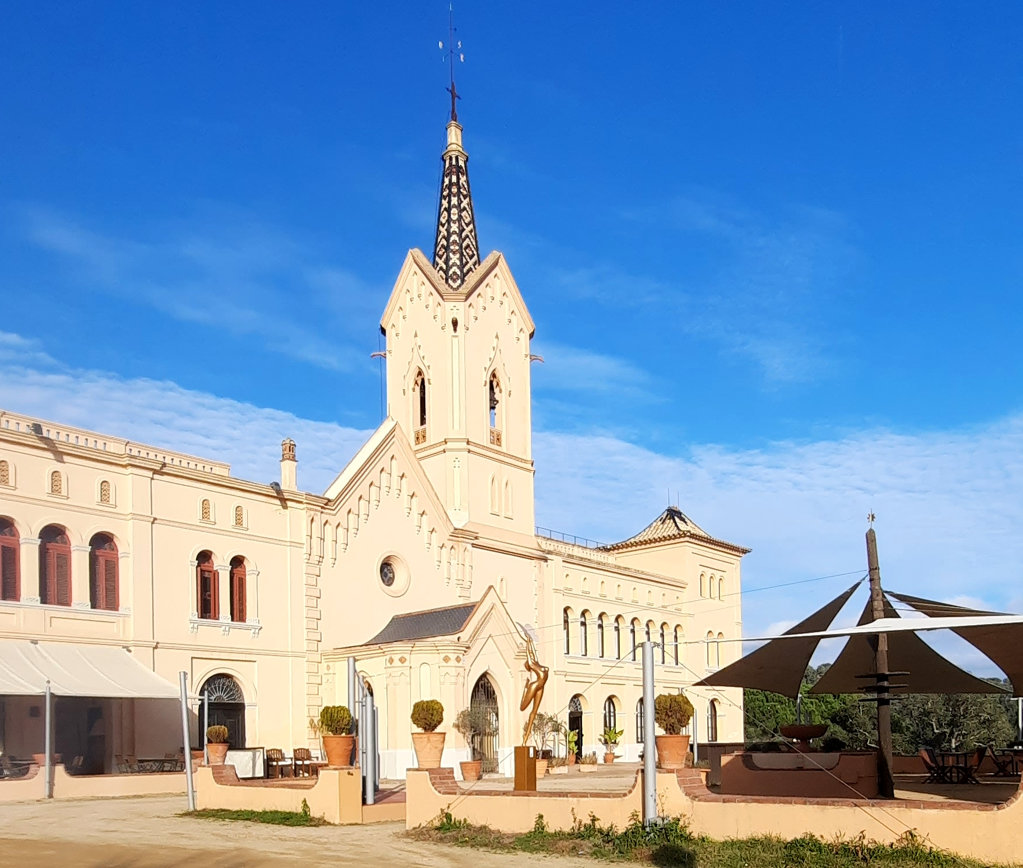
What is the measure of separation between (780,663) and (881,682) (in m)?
4.37

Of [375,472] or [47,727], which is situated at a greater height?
[375,472]

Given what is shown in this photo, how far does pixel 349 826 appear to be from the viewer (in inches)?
795

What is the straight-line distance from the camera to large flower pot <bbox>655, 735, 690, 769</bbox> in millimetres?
17750

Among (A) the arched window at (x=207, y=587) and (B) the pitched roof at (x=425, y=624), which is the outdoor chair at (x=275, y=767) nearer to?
(A) the arched window at (x=207, y=587)

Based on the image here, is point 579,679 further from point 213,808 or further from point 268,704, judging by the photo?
point 213,808

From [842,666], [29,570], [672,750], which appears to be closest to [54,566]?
[29,570]

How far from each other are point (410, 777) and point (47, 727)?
1039 centimetres

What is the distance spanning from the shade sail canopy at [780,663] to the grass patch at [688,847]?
5432 millimetres

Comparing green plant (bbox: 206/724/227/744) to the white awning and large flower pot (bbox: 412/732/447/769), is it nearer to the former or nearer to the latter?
the white awning

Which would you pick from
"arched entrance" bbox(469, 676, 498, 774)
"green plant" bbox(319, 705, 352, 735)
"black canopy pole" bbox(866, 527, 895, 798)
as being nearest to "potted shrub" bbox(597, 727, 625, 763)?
"arched entrance" bbox(469, 676, 498, 774)

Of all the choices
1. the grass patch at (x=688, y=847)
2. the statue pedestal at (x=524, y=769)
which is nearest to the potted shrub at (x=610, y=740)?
the statue pedestal at (x=524, y=769)

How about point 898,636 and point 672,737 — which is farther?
point 898,636

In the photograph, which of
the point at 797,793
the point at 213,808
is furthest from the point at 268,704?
the point at 797,793

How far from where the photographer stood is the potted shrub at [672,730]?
701 inches
